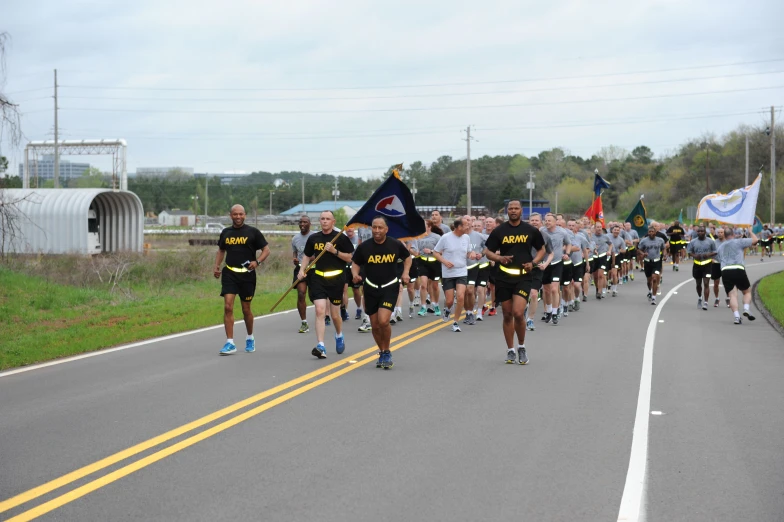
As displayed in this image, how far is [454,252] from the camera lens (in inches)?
613

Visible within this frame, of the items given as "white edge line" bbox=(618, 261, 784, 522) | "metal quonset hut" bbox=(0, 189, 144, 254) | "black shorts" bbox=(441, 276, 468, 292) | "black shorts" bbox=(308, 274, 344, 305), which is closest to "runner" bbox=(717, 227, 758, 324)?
"black shorts" bbox=(441, 276, 468, 292)

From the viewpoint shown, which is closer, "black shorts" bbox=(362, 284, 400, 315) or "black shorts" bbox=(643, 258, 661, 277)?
"black shorts" bbox=(362, 284, 400, 315)

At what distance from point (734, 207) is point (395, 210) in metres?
12.9

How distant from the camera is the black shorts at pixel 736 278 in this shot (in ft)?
56.7

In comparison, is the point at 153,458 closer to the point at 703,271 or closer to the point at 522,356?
the point at 522,356

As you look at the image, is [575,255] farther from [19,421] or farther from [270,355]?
[19,421]

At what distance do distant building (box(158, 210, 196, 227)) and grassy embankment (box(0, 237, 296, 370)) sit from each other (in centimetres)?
9765

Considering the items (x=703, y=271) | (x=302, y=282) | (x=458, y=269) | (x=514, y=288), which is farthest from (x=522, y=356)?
(x=703, y=271)

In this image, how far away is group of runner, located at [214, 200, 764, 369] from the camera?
1130 cm

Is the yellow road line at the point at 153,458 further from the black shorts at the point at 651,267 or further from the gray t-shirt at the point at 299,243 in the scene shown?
the black shorts at the point at 651,267

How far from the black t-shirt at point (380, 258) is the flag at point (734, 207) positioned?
45.8 ft

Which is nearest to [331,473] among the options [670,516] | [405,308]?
[670,516]

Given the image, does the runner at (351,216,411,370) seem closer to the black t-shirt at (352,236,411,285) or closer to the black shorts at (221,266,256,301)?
the black t-shirt at (352,236,411,285)

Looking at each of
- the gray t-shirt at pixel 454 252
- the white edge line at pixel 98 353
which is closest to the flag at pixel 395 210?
the gray t-shirt at pixel 454 252
